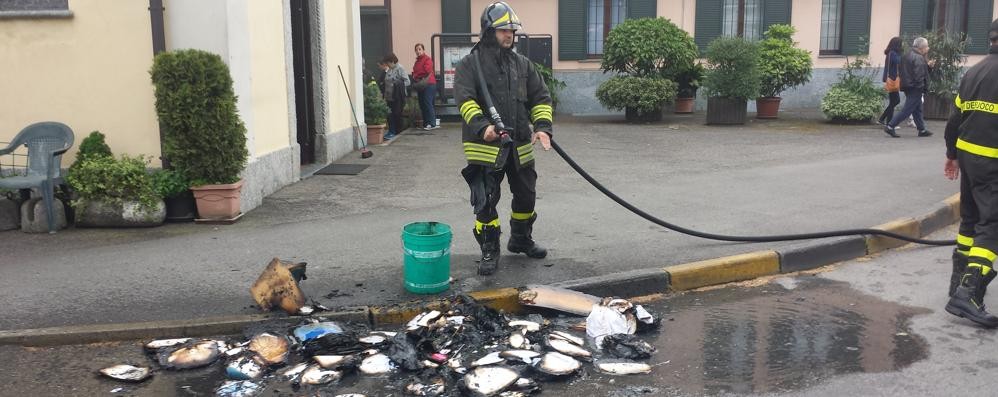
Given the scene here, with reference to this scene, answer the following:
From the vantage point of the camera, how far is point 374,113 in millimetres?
15367

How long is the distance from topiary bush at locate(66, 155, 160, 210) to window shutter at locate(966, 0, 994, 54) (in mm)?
21418

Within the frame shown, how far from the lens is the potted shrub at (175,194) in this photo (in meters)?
8.27

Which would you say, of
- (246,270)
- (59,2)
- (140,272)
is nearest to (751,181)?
(246,270)

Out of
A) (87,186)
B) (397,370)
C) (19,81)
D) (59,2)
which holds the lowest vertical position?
(397,370)

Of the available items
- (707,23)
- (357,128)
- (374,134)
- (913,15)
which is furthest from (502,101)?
(913,15)

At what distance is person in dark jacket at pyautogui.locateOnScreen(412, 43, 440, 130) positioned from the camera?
56.5ft

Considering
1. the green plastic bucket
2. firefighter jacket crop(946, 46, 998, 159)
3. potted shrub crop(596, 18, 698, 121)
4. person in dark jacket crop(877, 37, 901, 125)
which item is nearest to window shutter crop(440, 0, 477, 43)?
potted shrub crop(596, 18, 698, 121)

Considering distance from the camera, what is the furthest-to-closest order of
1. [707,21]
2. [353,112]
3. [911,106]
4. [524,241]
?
1. [707,21]
2. [911,106]
3. [353,112]
4. [524,241]

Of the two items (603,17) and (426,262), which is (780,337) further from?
(603,17)

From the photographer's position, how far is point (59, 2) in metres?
8.52

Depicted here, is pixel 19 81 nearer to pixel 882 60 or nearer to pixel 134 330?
pixel 134 330

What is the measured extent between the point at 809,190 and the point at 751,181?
86 centimetres

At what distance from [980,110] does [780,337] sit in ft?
6.38

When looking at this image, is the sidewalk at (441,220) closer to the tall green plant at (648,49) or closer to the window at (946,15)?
the tall green plant at (648,49)
